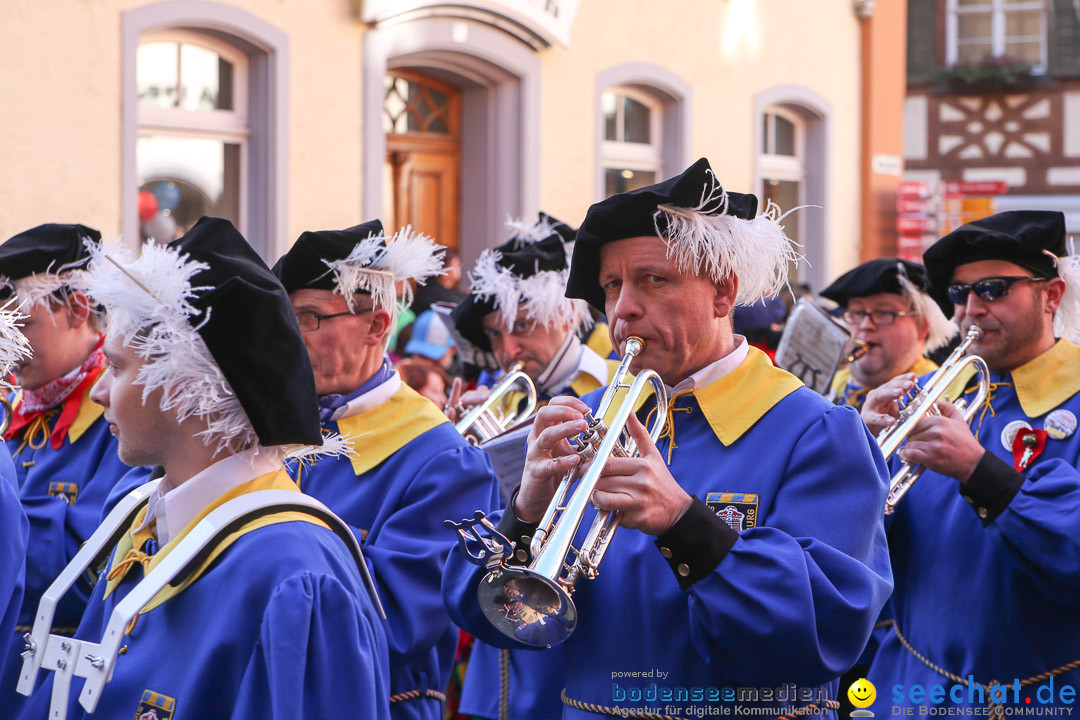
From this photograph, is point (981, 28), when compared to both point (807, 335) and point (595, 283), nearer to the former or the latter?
point (807, 335)

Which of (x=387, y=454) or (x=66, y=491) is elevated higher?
(x=387, y=454)

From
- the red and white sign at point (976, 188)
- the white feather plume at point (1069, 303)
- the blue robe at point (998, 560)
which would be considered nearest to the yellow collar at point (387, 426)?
the blue robe at point (998, 560)

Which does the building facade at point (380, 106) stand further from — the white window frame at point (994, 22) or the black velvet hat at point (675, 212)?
the white window frame at point (994, 22)

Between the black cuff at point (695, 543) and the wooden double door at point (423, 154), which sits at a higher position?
the wooden double door at point (423, 154)

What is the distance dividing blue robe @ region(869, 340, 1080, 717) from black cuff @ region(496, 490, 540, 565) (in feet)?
4.61

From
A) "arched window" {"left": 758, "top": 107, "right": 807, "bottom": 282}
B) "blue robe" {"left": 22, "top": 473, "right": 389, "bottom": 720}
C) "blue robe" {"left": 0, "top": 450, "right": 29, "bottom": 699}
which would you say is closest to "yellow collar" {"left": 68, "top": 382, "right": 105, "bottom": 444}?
"blue robe" {"left": 0, "top": 450, "right": 29, "bottom": 699}

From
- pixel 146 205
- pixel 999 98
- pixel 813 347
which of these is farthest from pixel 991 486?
pixel 999 98

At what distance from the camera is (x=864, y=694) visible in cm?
378

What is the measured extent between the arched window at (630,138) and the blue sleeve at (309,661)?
9001mm

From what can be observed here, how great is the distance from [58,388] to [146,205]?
407 cm

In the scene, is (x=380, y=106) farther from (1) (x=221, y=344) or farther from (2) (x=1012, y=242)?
(1) (x=221, y=344)

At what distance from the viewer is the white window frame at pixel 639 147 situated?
11055mm

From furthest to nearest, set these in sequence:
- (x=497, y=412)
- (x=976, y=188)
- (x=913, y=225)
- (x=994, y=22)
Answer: (x=994, y=22), (x=976, y=188), (x=913, y=225), (x=497, y=412)

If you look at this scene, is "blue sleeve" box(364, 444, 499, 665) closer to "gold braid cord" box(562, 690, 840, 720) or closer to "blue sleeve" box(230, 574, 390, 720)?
"gold braid cord" box(562, 690, 840, 720)
